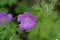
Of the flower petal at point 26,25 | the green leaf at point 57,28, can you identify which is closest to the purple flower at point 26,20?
the flower petal at point 26,25

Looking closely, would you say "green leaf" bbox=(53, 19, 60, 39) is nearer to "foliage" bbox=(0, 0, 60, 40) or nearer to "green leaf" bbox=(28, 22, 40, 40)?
"foliage" bbox=(0, 0, 60, 40)

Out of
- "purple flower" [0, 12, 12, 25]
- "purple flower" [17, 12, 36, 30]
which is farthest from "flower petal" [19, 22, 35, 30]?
"purple flower" [0, 12, 12, 25]

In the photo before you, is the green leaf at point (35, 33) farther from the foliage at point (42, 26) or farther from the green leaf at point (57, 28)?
the green leaf at point (57, 28)

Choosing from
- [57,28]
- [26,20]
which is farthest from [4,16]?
[57,28]

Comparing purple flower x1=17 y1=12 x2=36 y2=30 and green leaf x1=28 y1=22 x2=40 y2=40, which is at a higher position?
purple flower x1=17 y1=12 x2=36 y2=30

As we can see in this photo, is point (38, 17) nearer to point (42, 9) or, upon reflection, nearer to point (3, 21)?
point (42, 9)

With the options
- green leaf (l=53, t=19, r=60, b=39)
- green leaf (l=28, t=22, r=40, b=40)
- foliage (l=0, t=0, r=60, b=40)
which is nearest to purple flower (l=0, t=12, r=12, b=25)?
foliage (l=0, t=0, r=60, b=40)

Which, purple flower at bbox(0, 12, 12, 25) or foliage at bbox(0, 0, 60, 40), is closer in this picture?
foliage at bbox(0, 0, 60, 40)

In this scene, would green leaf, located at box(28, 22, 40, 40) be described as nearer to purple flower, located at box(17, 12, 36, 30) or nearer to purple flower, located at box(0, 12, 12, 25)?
purple flower, located at box(17, 12, 36, 30)

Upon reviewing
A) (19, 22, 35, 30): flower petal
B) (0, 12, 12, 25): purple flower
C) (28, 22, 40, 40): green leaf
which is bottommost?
(28, 22, 40, 40): green leaf
